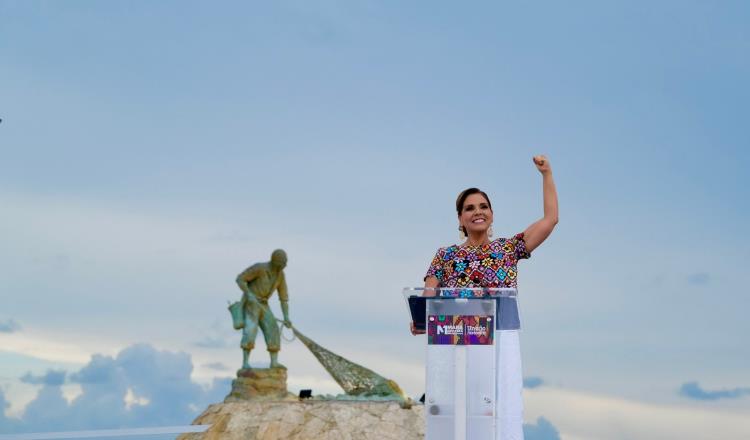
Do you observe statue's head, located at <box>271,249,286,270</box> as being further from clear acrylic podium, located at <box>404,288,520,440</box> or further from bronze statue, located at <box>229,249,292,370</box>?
clear acrylic podium, located at <box>404,288,520,440</box>

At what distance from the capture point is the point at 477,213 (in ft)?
15.9

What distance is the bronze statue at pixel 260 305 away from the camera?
53.0 ft

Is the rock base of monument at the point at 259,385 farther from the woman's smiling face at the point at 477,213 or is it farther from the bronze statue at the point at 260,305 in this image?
the woman's smiling face at the point at 477,213

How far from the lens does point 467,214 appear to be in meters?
4.86

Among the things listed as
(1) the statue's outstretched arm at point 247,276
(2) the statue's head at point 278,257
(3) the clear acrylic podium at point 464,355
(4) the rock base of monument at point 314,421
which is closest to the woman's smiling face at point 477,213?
(3) the clear acrylic podium at point 464,355

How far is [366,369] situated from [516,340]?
11839mm

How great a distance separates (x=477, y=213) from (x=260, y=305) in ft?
38.2

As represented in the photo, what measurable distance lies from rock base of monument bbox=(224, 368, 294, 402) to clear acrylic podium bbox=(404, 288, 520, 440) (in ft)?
37.9

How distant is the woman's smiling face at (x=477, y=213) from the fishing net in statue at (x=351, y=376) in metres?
11.5

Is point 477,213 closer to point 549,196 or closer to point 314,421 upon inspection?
point 549,196

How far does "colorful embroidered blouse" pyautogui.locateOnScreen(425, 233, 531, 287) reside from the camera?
478cm

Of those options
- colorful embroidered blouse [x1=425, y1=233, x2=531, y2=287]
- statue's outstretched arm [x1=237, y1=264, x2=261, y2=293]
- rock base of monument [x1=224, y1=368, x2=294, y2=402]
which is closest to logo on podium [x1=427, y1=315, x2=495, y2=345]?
colorful embroidered blouse [x1=425, y1=233, x2=531, y2=287]

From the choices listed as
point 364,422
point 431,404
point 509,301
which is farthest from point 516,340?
point 364,422

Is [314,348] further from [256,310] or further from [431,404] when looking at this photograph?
[431,404]
